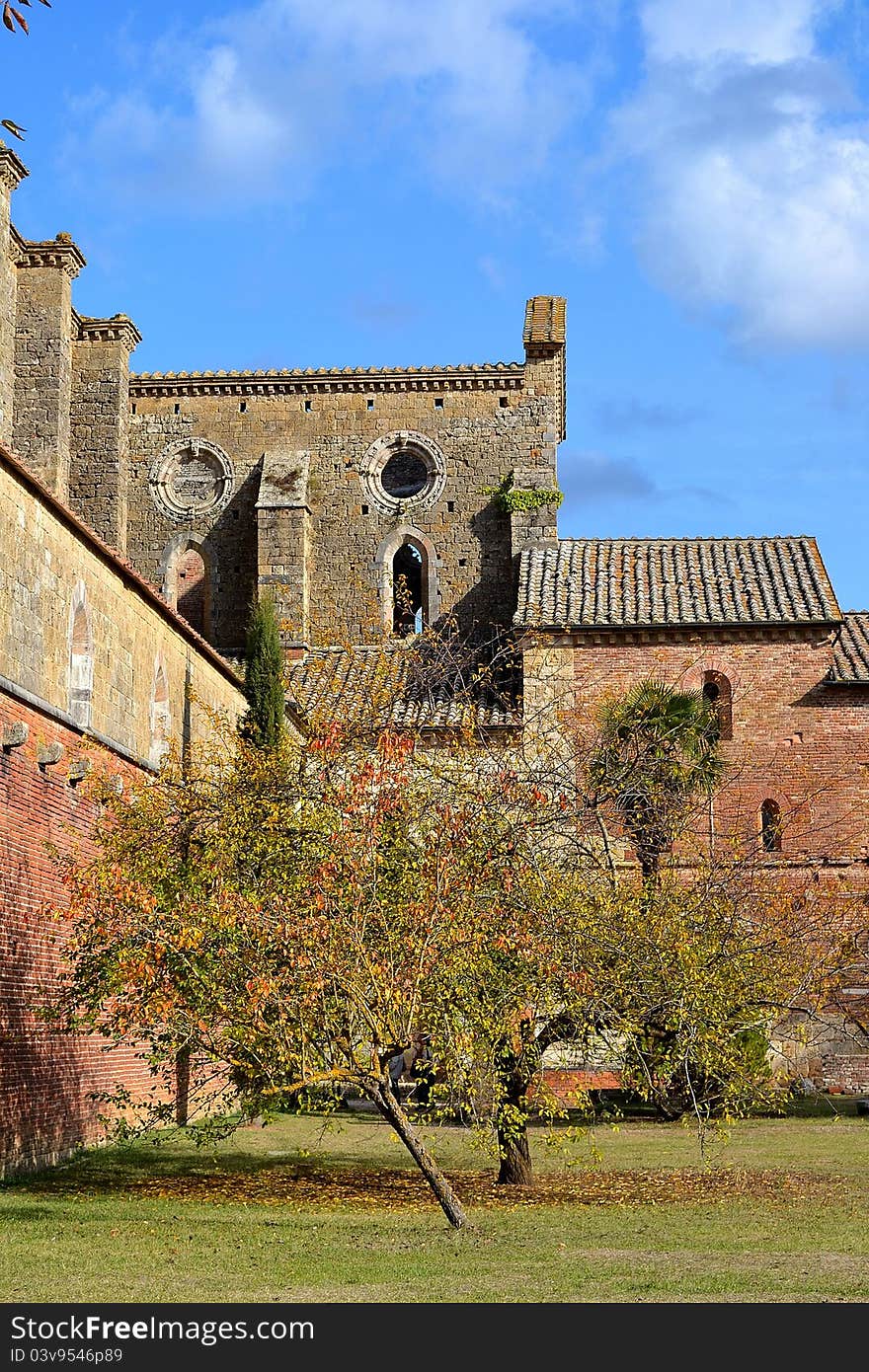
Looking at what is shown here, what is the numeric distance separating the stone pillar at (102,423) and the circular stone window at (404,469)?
226 inches

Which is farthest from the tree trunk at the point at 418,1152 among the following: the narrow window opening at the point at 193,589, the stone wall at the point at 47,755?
the narrow window opening at the point at 193,589

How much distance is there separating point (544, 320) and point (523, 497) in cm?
467

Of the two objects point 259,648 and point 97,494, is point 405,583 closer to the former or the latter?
point 97,494

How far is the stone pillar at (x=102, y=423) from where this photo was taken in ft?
122

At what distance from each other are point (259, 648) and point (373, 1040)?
638 inches

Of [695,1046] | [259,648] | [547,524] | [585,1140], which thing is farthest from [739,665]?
[695,1046]

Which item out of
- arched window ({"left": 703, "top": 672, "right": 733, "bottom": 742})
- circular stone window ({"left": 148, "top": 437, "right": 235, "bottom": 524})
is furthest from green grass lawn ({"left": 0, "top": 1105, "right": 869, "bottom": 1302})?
circular stone window ({"left": 148, "top": 437, "right": 235, "bottom": 524})

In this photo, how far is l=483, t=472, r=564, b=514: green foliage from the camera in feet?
123

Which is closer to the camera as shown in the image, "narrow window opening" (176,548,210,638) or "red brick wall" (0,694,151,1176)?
"red brick wall" (0,694,151,1176)

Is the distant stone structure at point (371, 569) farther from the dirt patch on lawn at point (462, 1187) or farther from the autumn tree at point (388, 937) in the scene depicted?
the autumn tree at point (388, 937)

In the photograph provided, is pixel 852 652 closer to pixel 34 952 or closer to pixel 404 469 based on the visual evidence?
pixel 404 469

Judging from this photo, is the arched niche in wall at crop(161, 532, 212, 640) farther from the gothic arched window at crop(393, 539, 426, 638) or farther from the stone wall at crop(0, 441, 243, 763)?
the stone wall at crop(0, 441, 243, 763)

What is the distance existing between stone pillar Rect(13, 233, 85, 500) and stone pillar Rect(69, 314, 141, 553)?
6.06ft

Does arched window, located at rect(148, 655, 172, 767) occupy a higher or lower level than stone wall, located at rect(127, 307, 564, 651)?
lower
